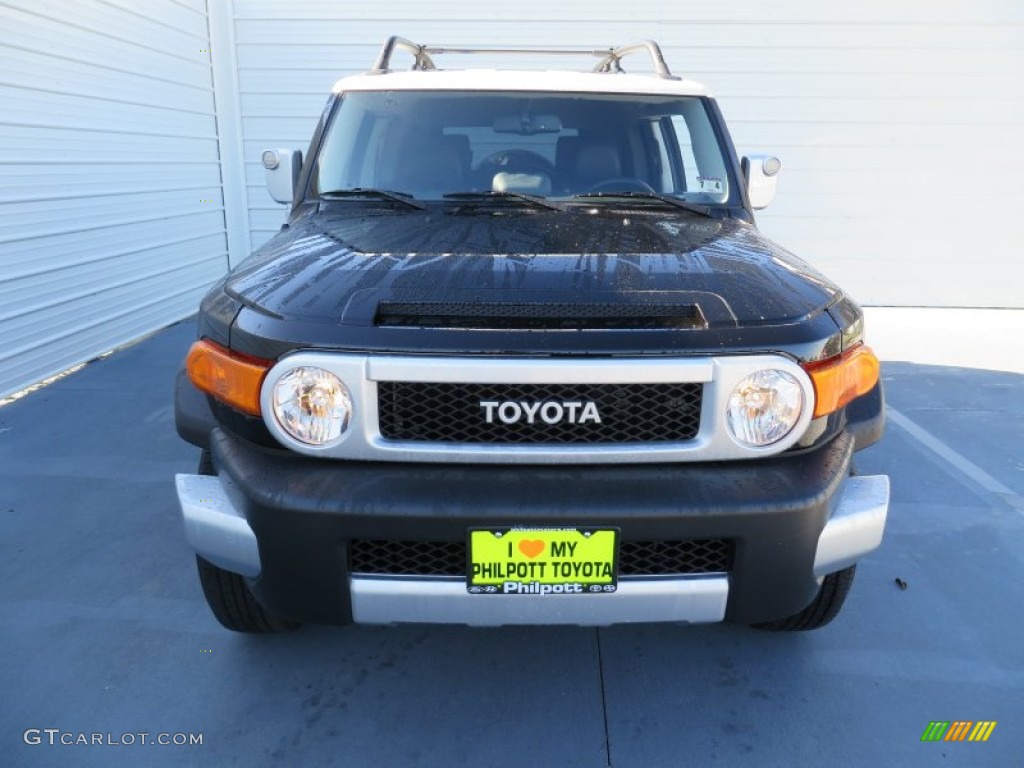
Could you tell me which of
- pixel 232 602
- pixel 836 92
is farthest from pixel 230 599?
pixel 836 92

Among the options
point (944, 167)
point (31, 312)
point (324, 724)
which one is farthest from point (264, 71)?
point (324, 724)

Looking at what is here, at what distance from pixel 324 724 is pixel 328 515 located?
2.53ft

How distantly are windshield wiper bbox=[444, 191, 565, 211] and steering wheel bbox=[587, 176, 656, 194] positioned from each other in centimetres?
28

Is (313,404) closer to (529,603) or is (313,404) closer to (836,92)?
(529,603)

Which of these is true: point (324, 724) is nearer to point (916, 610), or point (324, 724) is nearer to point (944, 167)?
point (916, 610)

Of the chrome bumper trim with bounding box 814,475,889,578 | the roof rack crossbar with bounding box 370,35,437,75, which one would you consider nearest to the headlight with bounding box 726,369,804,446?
the chrome bumper trim with bounding box 814,475,889,578

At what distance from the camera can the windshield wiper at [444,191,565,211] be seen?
9.18ft

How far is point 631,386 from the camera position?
1861 mm

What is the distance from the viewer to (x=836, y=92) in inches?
299

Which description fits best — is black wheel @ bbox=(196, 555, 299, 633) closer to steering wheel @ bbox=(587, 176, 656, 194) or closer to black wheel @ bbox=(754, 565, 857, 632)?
black wheel @ bbox=(754, 565, 857, 632)

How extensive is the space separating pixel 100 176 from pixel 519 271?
514cm

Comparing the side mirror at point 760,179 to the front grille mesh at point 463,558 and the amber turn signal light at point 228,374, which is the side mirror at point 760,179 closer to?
the front grille mesh at point 463,558

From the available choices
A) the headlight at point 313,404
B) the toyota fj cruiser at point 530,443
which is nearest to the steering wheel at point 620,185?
the toyota fj cruiser at point 530,443

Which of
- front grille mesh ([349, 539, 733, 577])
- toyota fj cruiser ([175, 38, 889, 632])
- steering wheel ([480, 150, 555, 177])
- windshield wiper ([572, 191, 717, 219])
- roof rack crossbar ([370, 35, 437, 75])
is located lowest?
front grille mesh ([349, 539, 733, 577])
